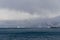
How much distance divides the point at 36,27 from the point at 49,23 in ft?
2.24

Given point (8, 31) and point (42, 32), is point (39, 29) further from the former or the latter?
point (8, 31)

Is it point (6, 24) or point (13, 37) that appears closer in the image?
point (13, 37)

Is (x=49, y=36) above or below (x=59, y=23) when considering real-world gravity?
below

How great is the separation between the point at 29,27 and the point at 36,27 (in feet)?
1.20

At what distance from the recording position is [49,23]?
8398 millimetres

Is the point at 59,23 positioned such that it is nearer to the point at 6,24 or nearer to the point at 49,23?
the point at 49,23

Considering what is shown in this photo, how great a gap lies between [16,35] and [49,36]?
1.36 metres

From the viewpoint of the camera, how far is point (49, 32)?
315 inches

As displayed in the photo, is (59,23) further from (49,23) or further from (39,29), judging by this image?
(39,29)

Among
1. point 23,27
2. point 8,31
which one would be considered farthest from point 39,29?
point 8,31

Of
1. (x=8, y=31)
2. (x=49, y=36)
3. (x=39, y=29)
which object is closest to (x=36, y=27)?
(x=39, y=29)

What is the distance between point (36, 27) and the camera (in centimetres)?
809

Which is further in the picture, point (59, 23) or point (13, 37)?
point (59, 23)

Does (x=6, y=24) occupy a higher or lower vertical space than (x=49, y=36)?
higher
